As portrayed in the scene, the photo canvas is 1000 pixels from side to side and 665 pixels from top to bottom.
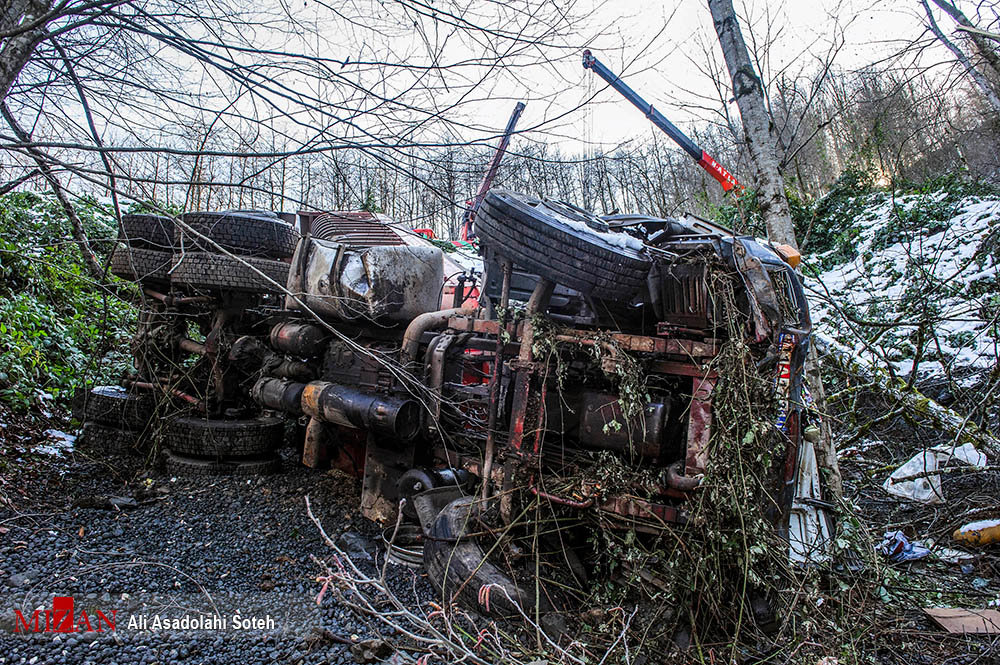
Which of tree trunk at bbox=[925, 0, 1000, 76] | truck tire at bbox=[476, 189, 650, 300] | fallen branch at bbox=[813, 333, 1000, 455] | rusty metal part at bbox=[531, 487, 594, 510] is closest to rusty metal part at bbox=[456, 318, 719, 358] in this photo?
truck tire at bbox=[476, 189, 650, 300]

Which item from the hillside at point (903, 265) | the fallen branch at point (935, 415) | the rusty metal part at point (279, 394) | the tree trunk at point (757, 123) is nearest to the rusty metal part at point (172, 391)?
the rusty metal part at point (279, 394)

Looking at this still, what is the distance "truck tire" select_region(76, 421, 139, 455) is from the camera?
15.7 ft

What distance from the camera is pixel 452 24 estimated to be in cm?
259

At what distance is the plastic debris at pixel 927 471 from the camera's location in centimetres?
417

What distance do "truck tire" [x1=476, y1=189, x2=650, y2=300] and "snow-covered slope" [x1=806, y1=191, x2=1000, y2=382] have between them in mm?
4542

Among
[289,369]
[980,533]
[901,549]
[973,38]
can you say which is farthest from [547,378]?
[973,38]

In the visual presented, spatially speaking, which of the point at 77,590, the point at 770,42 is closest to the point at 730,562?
the point at 77,590

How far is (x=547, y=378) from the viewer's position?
2.85m

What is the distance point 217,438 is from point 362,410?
163cm

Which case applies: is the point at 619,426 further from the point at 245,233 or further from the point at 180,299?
the point at 180,299

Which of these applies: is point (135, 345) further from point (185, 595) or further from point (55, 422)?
point (185, 595)

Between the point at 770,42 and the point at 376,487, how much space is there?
6862mm

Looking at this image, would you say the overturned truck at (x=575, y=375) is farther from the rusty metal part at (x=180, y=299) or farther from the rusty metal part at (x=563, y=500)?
the rusty metal part at (x=180, y=299)

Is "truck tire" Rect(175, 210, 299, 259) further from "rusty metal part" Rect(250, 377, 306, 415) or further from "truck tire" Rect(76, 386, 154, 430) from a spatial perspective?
"truck tire" Rect(76, 386, 154, 430)
